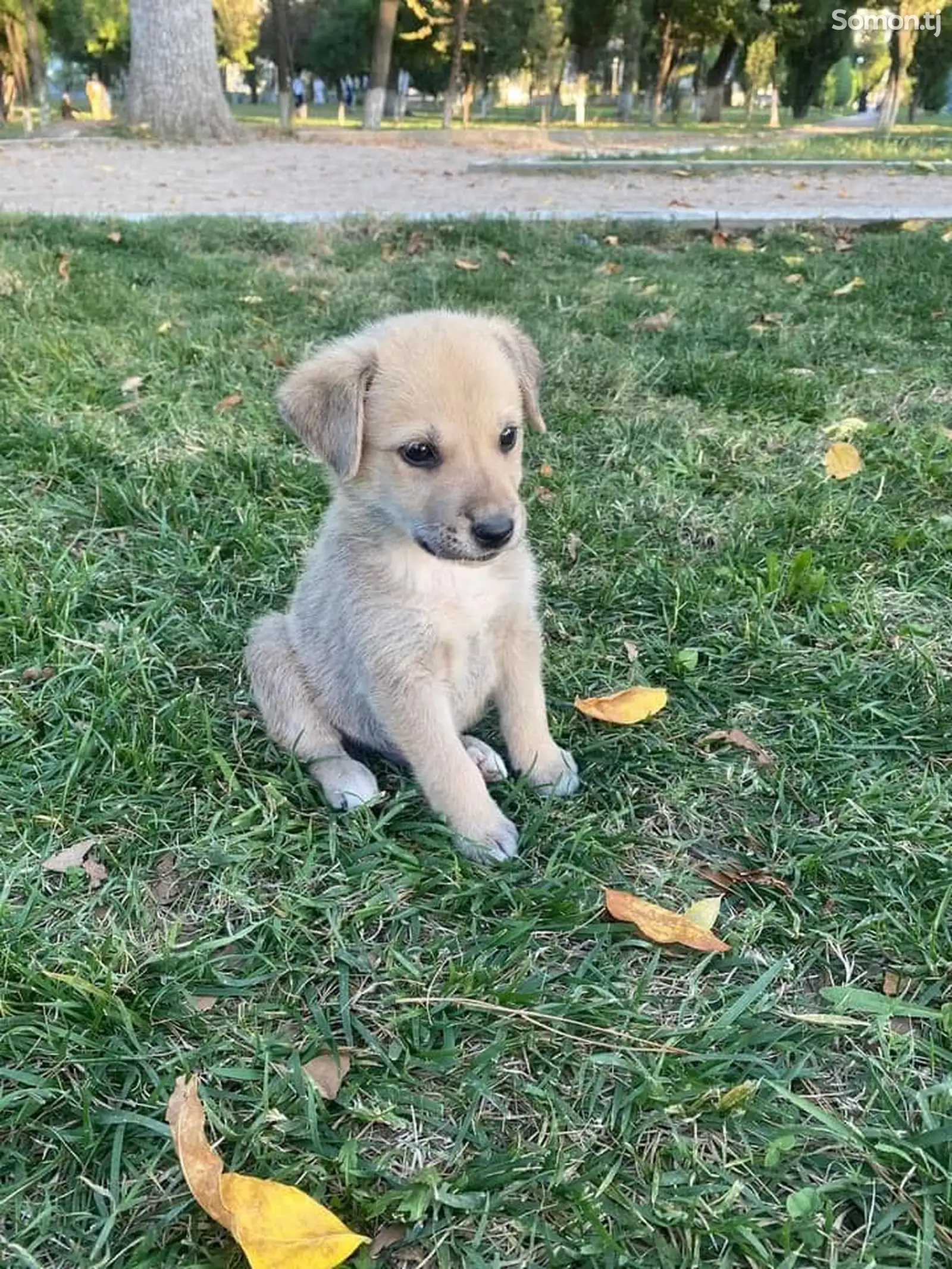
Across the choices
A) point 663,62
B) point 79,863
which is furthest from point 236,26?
point 79,863

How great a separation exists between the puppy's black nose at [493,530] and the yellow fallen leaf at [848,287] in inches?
206

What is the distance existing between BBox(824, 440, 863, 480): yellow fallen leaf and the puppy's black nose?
232 centimetres

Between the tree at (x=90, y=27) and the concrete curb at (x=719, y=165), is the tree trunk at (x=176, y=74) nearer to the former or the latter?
the concrete curb at (x=719, y=165)

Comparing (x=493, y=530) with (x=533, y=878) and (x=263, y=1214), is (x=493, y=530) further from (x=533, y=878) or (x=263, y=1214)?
(x=263, y=1214)

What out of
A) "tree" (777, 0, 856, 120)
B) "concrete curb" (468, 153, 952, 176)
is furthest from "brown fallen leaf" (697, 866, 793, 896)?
"tree" (777, 0, 856, 120)

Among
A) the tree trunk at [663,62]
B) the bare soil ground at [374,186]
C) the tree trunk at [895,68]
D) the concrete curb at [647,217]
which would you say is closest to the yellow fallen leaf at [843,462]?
the concrete curb at [647,217]

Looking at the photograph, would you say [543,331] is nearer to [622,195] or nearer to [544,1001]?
[544,1001]

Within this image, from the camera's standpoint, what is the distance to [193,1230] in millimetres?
1648

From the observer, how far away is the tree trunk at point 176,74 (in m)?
15.7

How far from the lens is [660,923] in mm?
2213

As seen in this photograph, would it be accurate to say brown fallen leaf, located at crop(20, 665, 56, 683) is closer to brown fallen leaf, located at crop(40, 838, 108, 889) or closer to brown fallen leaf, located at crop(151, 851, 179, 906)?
brown fallen leaf, located at crop(40, 838, 108, 889)

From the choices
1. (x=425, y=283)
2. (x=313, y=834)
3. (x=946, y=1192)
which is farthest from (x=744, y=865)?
(x=425, y=283)

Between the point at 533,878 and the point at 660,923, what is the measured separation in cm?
35

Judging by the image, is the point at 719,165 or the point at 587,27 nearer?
the point at 719,165
